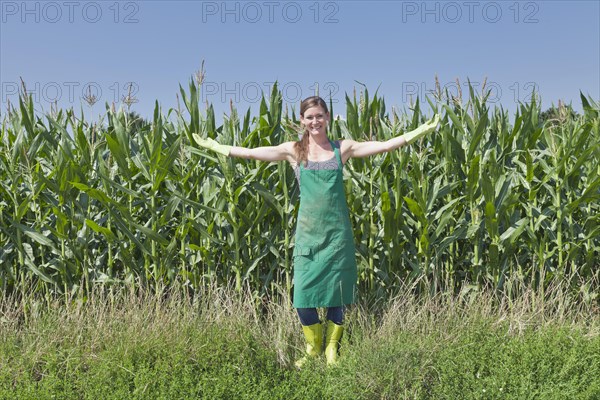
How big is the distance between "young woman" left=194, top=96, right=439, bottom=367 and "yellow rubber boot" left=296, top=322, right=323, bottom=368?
25mm

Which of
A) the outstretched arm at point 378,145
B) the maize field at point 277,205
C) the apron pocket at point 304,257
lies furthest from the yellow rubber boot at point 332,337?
the outstretched arm at point 378,145

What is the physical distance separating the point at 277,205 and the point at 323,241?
0.86 meters

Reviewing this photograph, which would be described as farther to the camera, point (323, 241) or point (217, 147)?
point (217, 147)

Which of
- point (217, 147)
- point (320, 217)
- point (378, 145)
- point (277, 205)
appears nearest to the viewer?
point (320, 217)

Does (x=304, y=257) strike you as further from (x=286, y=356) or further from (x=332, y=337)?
(x=286, y=356)

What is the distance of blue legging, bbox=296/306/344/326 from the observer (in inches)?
151

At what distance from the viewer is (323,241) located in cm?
372

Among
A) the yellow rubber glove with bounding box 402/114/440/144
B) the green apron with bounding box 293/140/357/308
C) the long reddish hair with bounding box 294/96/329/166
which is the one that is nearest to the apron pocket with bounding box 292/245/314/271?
the green apron with bounding box 293/140/357/308

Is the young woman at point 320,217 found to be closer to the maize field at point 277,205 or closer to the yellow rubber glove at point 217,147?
the yellow rubber glove at point 217,147

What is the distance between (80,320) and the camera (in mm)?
4211

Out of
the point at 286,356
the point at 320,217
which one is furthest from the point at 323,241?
the point at 286,356

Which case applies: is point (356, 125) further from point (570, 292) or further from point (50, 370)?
point (50, 370)

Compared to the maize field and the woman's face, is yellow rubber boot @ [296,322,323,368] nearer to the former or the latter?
the maize field

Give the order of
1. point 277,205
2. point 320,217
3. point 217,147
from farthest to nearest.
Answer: point 277,205 < point 217,147 < point 320,217
